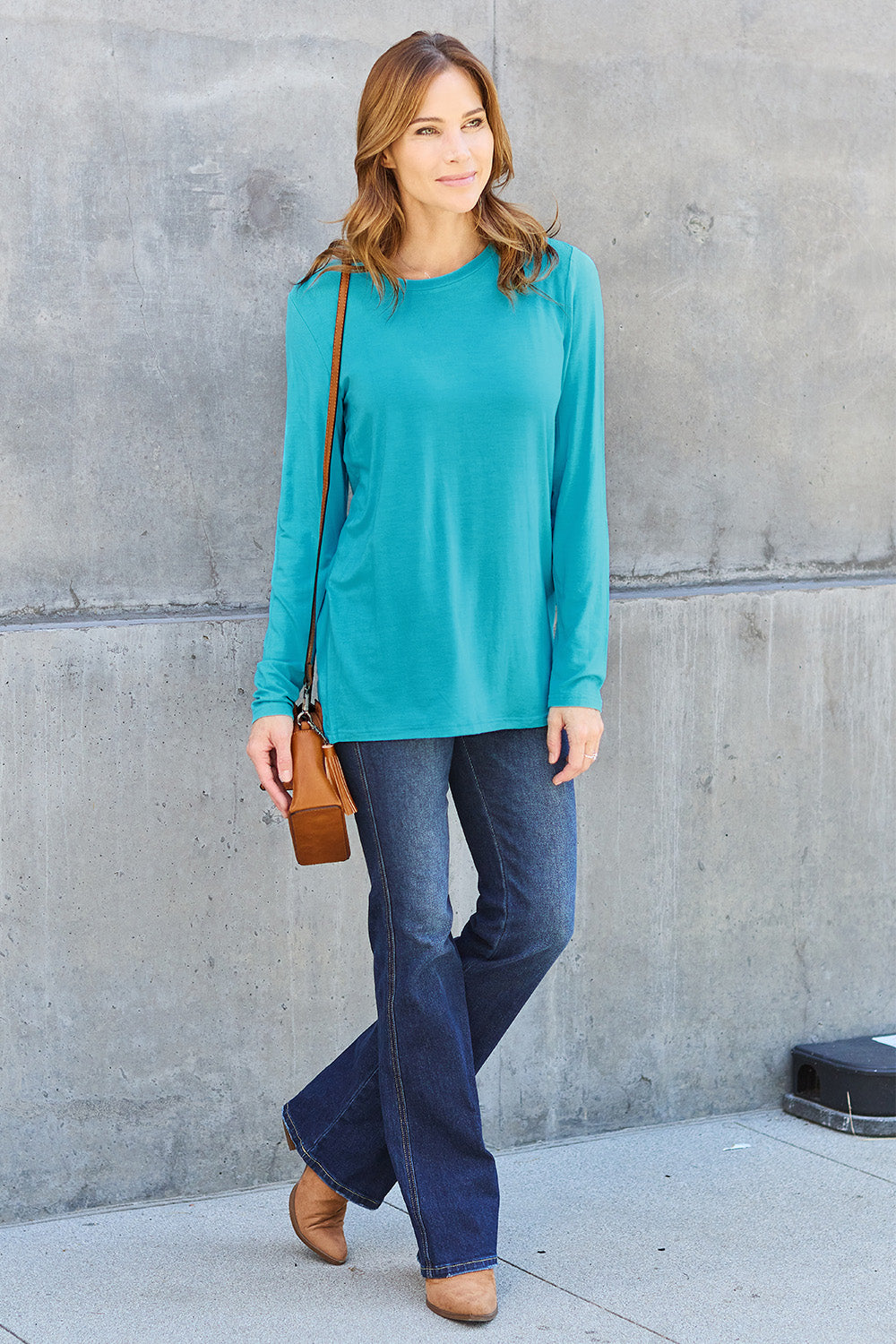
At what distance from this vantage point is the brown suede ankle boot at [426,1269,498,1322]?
275 cm

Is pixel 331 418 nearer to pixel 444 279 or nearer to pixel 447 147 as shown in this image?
pixel 444 279

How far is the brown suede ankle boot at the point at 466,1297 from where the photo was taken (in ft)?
9.01

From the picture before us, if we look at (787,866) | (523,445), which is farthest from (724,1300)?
(523,445)

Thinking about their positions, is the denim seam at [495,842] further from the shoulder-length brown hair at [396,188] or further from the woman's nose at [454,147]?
the woman's nose at [454,147]

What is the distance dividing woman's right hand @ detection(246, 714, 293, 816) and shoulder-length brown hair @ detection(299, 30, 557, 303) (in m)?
0.77

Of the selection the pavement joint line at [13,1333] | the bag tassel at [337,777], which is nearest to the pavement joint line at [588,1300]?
the pavement joint line at [13,1333]

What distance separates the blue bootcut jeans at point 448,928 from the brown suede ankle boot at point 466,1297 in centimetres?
2

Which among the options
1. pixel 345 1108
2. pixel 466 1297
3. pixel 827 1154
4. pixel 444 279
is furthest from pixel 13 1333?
pixel 444 279

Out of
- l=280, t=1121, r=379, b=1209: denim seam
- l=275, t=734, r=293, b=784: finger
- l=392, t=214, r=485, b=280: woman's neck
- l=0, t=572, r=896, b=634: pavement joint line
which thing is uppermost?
l=392, t=214, r=485, b=280: woman's neck

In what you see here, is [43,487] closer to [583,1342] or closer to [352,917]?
[352,917]

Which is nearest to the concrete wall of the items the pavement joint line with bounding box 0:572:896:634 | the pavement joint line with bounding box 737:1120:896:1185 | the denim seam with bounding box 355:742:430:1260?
the pavement joint line with bounding box 0:572:896:634

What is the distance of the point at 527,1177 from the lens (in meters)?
3.52

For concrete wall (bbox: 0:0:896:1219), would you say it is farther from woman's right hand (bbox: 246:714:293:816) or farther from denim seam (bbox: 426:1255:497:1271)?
denim seam (bbox: 426:1255:497:1271)

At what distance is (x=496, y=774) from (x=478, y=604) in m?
0.31
